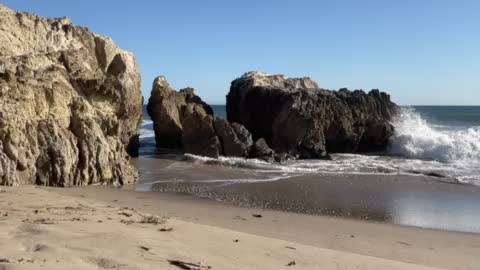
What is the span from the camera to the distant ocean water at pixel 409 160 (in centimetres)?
2008

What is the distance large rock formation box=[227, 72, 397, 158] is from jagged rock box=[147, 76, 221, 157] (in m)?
3.49

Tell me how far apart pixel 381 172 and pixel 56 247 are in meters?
16.9

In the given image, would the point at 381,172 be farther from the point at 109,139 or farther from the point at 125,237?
the point at 125,237

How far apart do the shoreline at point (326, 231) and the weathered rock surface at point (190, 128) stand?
11.6 m

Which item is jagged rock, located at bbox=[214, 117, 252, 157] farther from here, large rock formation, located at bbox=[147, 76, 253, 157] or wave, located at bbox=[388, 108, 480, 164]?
wave, located at bbox=[388, 108, 480, 164]

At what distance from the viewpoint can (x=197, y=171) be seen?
18.8 metres

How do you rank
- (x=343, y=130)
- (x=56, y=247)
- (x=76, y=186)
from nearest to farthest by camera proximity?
Result: (x=56, y=247)
(x=76, y=186)
(x=343, y=130)

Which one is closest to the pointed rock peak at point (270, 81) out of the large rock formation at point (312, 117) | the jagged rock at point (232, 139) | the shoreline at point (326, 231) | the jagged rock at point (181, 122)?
the large rock formation at point (312, 117)

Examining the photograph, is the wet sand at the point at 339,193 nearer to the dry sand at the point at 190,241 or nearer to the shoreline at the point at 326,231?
the shoreline at the point at 326,231

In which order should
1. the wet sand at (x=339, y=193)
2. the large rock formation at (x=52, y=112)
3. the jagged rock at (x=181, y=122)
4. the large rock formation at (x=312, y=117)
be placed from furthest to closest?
the large rock formation at (x=312, y=117) < the jagged rock at (x=181, y=122) < the wet sand at (x=339, y=193) < the large rock formation at (x=52, y=112)

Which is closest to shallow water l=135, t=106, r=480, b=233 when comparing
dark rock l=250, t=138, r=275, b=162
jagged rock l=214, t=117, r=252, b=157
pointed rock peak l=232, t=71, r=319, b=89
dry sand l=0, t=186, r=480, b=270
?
jagged rock l=214, t=117, r=252, b=157

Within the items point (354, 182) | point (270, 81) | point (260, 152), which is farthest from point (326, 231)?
point (270, 81)

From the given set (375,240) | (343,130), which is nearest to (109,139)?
(375,240)

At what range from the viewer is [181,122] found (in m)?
27.7
